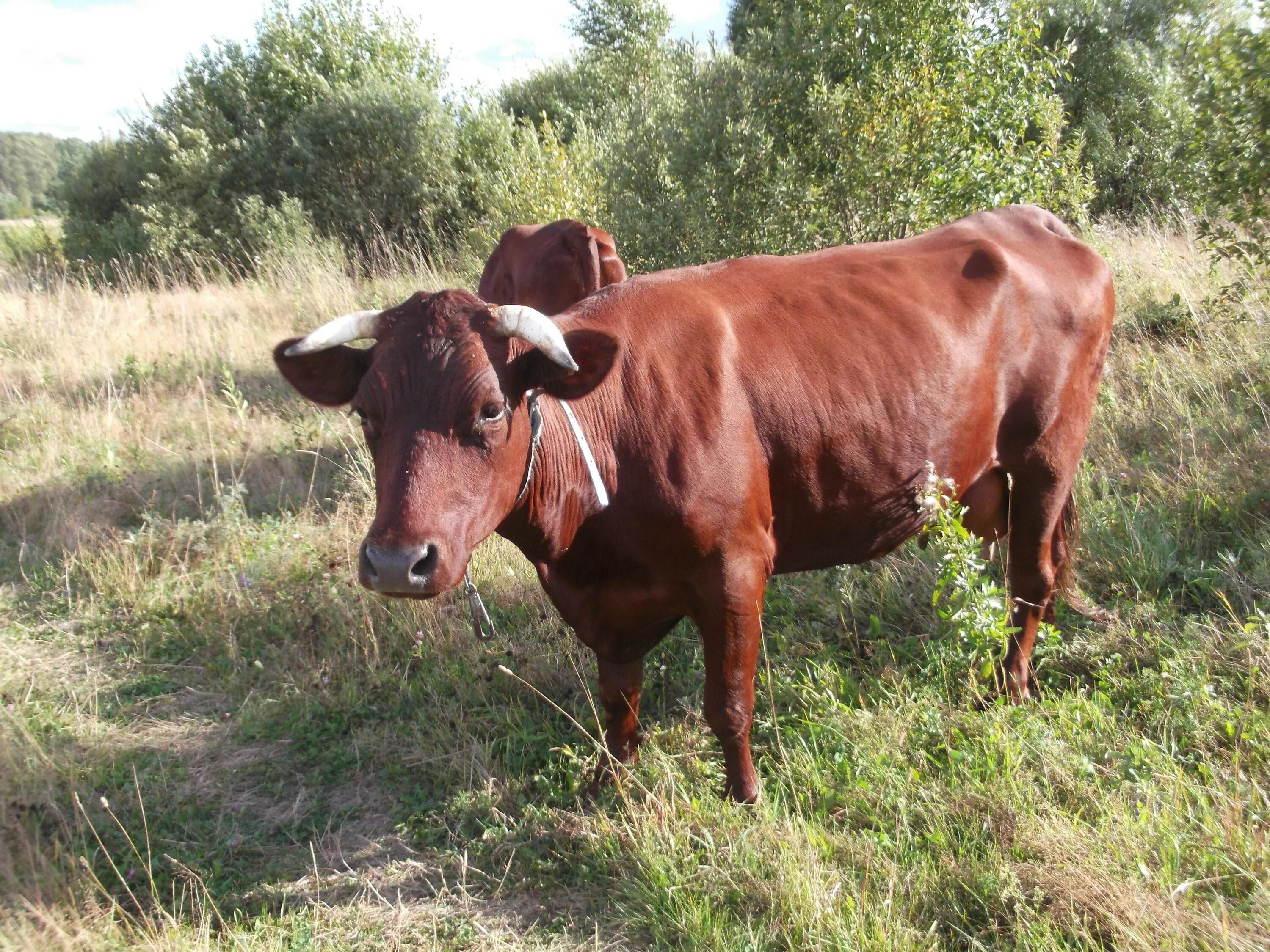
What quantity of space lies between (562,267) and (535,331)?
439cm

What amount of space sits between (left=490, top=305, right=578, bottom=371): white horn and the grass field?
1533 mm

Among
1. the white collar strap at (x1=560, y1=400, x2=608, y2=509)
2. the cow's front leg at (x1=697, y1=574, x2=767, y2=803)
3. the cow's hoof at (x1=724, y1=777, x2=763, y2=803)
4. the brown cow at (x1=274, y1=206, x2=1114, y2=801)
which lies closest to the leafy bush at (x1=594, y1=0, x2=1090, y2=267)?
the brown cow at (x1=274, y1=206, x2=1114, y2=801)

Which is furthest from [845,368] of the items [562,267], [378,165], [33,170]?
[33,170]

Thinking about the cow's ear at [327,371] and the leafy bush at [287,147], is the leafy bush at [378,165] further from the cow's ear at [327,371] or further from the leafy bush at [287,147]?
the cow's ear at [327,371]

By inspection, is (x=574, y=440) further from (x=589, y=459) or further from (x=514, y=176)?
(x=514, y=176)

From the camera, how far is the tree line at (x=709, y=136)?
20.8 ft

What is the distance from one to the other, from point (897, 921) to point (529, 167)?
425 inches

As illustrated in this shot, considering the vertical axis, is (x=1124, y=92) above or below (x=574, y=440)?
above

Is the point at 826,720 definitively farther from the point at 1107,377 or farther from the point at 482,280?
the point at 482,280

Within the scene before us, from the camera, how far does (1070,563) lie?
4035 millimetres

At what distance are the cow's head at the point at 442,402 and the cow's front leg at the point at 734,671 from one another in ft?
2.76

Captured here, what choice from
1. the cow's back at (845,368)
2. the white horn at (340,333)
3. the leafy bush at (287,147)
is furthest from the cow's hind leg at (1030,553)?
the leafy bush at (287,147)

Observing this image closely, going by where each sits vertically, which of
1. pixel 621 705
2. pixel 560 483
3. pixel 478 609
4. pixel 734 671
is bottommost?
pixel 621 705

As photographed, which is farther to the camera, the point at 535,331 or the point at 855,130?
the point at 855,130
